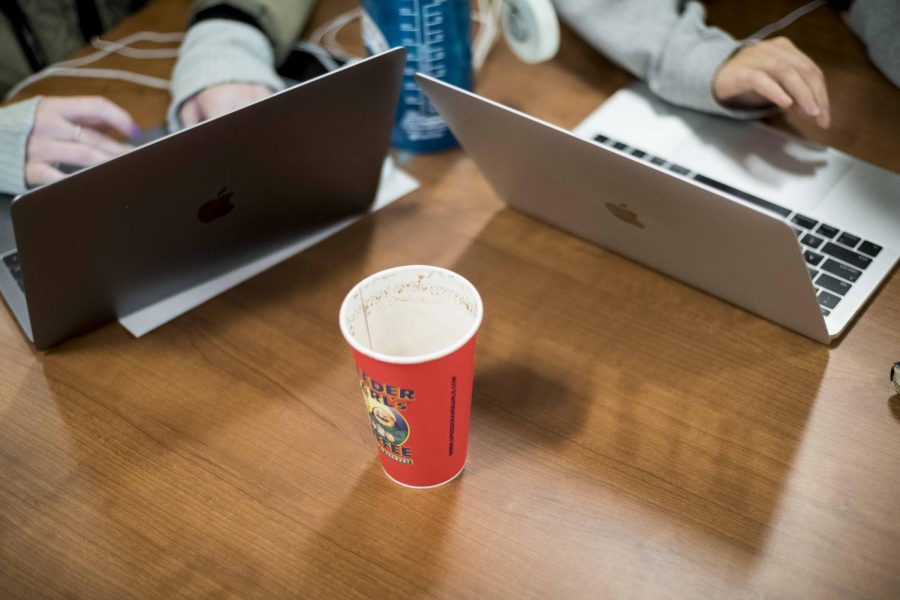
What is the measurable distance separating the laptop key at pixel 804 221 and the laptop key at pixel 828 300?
9cm

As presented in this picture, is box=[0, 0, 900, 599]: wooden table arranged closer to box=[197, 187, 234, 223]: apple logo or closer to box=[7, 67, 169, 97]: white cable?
box=[197, 187, 234, 223]: apple logo

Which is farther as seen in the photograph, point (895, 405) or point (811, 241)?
point (811, 241)

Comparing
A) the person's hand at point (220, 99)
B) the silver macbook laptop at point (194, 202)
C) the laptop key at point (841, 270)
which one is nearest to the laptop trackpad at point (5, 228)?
the silver macbook laptop at point (194, 202)

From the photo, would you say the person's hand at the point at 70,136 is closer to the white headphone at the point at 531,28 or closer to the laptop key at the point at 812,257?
the white headphone at the point at 531,28

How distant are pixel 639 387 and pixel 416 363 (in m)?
0.27

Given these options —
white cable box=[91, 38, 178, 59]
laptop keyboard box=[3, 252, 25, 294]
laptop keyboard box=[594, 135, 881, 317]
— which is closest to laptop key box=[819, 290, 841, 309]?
laptop keyboard box=[594, 135, 881, 317]

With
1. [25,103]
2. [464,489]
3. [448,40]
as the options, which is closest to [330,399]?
[464,489]

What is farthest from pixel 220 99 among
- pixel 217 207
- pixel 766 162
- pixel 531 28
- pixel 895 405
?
pixel 895 405

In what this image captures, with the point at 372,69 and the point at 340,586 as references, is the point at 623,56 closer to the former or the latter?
the point at 372,69

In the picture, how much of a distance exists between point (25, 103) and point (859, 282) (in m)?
0.92

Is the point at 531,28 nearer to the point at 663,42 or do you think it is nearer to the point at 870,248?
the point at 663,42

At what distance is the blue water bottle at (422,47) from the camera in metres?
0.92

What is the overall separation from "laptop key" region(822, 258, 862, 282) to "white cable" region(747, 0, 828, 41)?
46cm

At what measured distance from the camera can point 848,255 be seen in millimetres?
823
